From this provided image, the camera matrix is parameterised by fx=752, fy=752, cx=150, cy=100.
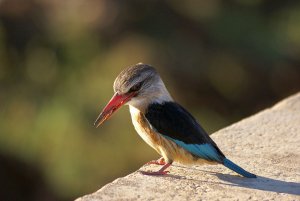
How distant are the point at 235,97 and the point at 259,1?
136 centimetres

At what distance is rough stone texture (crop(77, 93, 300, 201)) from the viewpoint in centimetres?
367

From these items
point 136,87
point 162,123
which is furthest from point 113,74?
point 162,123

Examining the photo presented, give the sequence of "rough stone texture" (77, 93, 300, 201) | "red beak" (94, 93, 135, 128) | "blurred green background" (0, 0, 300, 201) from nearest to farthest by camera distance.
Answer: "rough stone texture" (77, 93, 300, 201)
"red beak" (94, 93, 135, 128)
"blurred green background" (0, 0, 300, 201)

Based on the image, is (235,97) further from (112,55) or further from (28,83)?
(28,83)

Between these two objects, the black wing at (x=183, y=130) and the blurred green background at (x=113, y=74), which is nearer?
the black wing at (x=183, y=130)

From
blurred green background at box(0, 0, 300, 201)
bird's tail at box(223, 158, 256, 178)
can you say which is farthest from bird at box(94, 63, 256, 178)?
blurred green background at box(0, 0, 300, 201)

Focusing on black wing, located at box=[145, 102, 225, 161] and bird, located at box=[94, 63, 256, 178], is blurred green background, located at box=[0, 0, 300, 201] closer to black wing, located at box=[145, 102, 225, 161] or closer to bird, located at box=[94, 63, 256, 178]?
bird, located at box=[94, 63, 256, 178]

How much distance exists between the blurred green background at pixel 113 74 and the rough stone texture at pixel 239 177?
3952 millimetres

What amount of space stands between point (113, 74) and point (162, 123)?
5.09m

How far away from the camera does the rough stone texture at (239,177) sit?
12.0 feet

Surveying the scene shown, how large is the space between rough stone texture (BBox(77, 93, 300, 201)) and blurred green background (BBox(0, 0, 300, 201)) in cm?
395

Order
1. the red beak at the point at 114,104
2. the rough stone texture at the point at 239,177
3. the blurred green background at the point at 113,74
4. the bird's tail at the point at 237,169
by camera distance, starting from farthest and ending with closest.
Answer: the blurred green background at the point at 113,74, the red beak at the point at 114,104, the bird's tail at the point at 237,169, the rough stone texture at the point at 239,177

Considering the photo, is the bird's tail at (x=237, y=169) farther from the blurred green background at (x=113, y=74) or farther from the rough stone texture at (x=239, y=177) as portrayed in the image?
the blurred green background at (x=113, y=74)

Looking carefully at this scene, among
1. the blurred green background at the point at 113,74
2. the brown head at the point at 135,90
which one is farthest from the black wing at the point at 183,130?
the blurred green background at the point at 113,74
